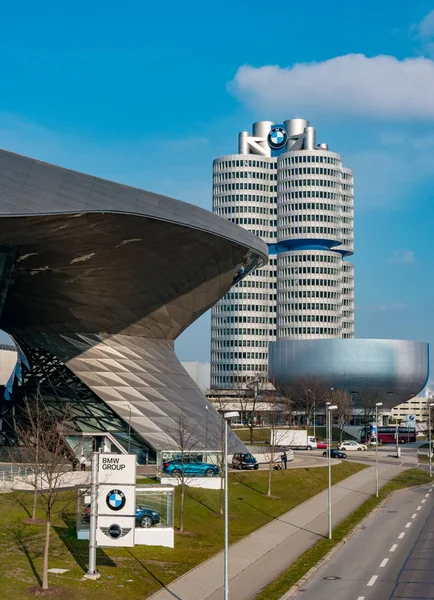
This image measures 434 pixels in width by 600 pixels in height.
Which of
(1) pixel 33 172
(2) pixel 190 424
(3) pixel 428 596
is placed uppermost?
(1) pixel 33 172

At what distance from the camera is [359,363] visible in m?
176

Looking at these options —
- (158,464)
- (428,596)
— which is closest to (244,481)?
(158,464)

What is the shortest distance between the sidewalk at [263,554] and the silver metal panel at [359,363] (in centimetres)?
11542

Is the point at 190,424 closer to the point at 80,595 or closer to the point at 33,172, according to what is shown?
the point at 33,172

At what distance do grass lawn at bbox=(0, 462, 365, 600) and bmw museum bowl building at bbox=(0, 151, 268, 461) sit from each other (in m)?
13.6

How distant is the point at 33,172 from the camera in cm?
4406

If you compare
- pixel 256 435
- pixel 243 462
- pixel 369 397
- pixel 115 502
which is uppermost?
pixel 369 397

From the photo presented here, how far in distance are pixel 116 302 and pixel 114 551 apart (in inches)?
1269

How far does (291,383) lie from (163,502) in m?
142

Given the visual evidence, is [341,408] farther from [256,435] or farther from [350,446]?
[350,446]

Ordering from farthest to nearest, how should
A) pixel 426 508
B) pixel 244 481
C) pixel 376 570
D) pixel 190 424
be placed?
pixel 190 424 → pixel 244 481 → pixel 426 508 → pixel 376 570

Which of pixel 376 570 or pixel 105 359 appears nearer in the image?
pixel 376 570

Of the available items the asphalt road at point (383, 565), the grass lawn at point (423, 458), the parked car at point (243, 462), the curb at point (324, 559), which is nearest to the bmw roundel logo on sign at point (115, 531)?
the curb at point (324, 559)

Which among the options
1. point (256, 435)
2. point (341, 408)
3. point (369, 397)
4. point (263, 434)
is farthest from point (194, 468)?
point (369, 397)
